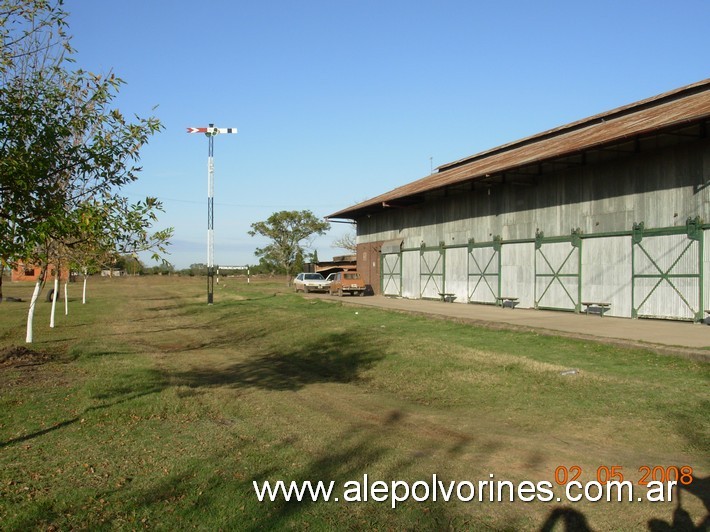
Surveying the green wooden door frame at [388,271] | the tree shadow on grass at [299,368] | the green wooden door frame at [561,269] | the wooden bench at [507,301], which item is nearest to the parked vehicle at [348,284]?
the green wooden door frame at [388,271]

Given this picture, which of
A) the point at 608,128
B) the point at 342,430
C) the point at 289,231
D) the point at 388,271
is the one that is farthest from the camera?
the point at 289,231

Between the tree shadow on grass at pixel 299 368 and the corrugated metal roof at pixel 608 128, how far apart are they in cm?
1033

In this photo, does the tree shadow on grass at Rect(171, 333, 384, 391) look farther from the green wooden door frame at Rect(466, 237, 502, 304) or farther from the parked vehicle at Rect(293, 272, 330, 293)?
the parked vehicle at Rect(293, 272, 330, 293)

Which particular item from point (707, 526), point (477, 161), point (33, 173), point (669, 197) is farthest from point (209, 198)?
point (707, 526)

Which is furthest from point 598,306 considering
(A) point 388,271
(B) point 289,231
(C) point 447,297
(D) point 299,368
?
(B) point 289,231

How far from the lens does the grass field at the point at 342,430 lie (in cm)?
468

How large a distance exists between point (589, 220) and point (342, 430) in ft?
55.8

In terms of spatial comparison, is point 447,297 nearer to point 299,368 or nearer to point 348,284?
point 348,284

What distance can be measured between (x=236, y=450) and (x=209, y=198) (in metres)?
30.8

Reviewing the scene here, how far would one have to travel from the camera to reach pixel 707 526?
4422 millimetres

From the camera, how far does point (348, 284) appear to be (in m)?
36.3

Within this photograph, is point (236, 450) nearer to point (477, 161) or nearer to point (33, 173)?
point (33, 173)
